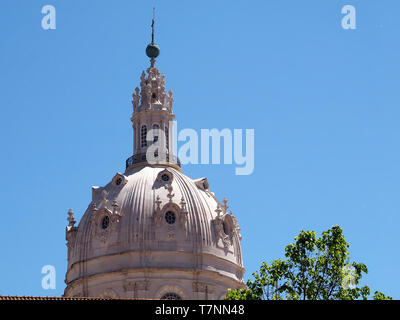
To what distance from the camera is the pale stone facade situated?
319ft

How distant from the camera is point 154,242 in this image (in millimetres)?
98312

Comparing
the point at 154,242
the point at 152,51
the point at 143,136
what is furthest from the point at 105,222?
the point at 152,51

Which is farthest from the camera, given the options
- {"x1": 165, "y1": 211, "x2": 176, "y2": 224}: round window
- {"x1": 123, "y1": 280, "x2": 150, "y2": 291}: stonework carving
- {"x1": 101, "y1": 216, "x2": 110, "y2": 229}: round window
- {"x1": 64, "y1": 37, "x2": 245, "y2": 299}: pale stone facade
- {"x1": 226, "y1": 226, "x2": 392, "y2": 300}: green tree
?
{"x1": 101, "y1": 216, "x2": 110, "y2": 229}: round window

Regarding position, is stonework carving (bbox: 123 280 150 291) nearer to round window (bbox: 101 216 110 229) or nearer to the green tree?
round window (bbox: 101 216 110 229)

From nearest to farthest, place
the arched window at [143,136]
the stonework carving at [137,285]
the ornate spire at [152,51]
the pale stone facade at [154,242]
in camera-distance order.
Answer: the stonework carving at [137,285]
the pale stone facade at [154,242]
the arched window at [143,136]
the ornate spire at [152,51]

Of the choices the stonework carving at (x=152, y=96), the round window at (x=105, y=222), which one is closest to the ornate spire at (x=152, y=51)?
the stonework carving at (x=152, y=96)

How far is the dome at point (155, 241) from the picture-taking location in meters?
97.4

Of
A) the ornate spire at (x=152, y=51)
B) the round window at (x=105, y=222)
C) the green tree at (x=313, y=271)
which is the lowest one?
the green tree at (x=313, y=271)

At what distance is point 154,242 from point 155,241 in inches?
5.2

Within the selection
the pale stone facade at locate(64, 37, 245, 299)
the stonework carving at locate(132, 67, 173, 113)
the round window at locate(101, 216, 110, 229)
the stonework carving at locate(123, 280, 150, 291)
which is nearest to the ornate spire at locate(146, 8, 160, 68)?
the stonework carving at locate(132, 67, 173, 113)

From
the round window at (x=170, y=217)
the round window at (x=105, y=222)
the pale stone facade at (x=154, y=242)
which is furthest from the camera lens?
the round window at (x=105, y=222)

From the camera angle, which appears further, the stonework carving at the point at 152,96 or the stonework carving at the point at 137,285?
the stonework carving at the point at 152,96

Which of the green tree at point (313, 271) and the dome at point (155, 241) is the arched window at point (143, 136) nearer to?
the dome at point (155, 241)
